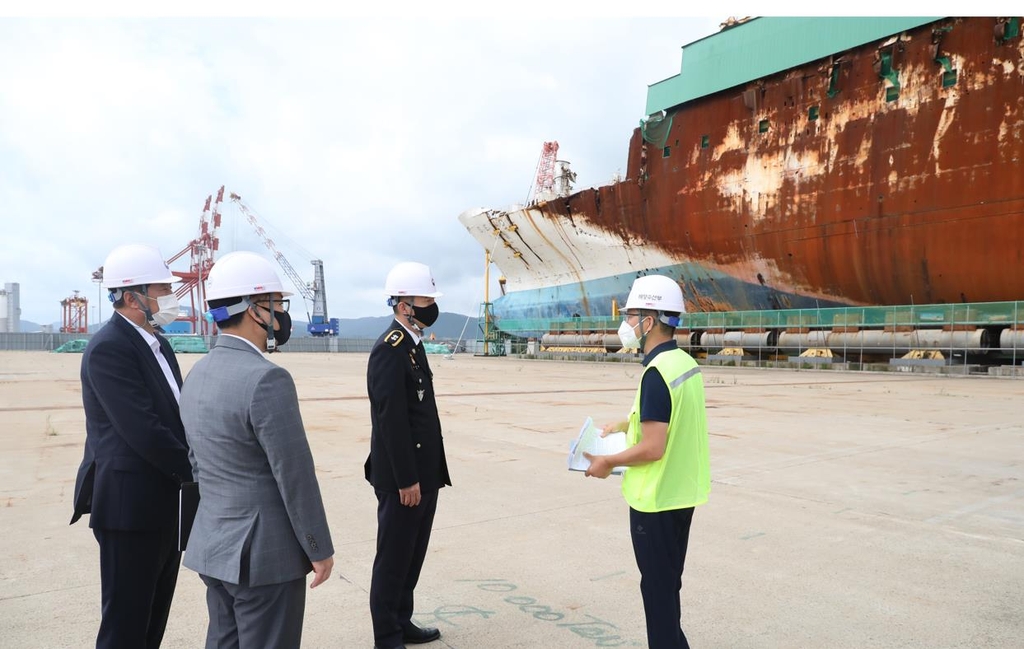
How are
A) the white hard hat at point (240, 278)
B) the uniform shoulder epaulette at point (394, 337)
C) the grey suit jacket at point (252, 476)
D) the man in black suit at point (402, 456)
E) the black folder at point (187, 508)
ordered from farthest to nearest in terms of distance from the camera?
the uniform shoulder epaulette at point (394, 337) → the man in black suit at point (402, 456) → the black folder at point (187, 508) → the white hard hat at point (240, 278) → the grey suit jacket at point (252, 476)

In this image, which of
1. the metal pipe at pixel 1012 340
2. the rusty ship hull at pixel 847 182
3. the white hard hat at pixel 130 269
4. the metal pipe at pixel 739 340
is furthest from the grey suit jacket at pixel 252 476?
the metal pipe at pixel 739 340

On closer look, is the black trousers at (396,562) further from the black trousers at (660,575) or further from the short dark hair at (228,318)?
the short dark hair at (228,318)

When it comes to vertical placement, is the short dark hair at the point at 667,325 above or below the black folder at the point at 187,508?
above

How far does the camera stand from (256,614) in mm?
2215

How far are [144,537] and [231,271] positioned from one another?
116cm

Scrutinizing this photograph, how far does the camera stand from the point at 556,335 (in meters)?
42.7

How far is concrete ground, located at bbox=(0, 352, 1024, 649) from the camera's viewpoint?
338cm

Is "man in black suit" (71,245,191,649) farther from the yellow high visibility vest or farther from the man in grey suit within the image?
the yellow high visibility vest

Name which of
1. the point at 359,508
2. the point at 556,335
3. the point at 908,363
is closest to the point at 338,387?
the point at 359,508

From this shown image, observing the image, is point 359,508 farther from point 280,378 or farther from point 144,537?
point 280,378

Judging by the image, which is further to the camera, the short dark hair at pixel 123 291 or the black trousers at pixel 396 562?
the black trousers at pixel 396 562

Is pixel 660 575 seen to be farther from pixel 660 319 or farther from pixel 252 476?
pixel 252 476

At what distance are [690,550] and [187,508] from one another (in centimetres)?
317

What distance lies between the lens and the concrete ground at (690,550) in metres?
3.38
